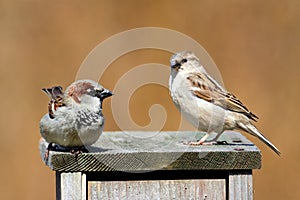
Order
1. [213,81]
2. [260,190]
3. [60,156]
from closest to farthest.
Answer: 1. [60,156]
2. [213,81]
3. [260,190]

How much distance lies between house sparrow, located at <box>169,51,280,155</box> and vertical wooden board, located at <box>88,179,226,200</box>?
60 cm

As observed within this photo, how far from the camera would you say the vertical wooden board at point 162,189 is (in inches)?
170

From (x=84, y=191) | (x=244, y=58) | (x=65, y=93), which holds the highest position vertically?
(x=244, y=58)

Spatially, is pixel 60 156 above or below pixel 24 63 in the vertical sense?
below

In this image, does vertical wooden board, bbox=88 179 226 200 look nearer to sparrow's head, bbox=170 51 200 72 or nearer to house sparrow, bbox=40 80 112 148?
house sparrow, bbox=40 80 112 148

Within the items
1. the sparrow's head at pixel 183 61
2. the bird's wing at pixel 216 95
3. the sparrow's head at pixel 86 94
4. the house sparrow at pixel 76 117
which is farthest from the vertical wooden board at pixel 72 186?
the sparrow's head at pixel 183 61

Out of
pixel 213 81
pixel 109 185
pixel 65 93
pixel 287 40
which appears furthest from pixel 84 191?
pixel 287 40

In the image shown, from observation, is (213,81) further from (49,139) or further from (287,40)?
(287,40)

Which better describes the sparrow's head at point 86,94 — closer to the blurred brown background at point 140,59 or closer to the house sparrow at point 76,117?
the house sparrow at point 76,117

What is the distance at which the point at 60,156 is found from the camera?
4.20 m

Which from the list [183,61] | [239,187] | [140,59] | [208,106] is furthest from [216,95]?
[140,59]

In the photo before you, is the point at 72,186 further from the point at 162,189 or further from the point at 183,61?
the point at 183,61

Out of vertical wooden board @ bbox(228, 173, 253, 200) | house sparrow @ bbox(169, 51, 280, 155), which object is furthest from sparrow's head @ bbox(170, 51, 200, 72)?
vertical wooden board @ bbox(228, 173, 253, 200)

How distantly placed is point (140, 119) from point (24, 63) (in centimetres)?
107
